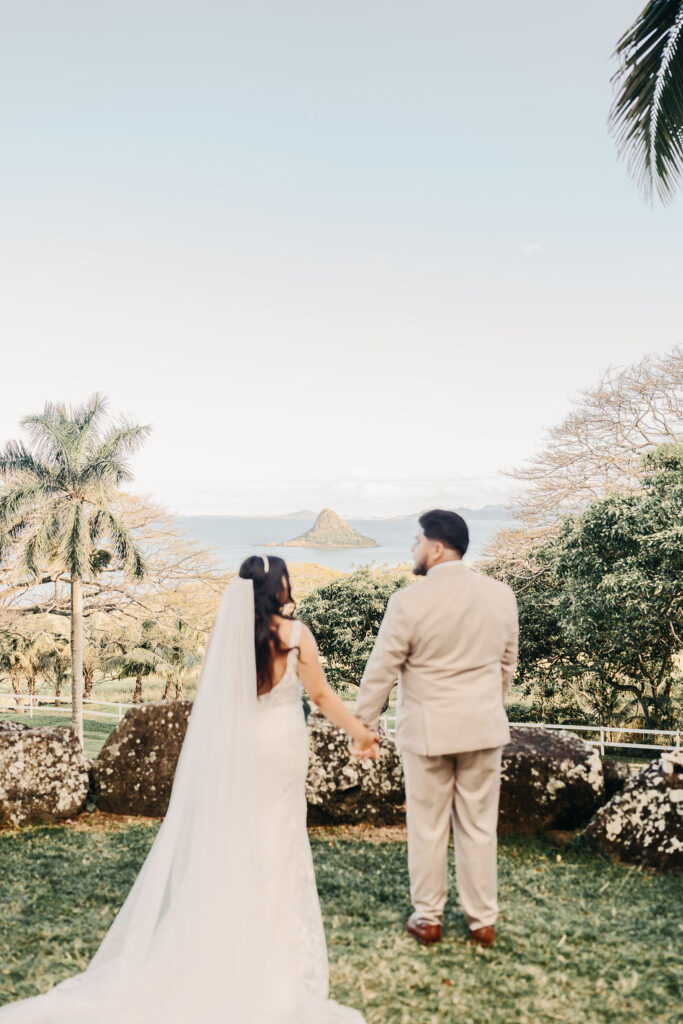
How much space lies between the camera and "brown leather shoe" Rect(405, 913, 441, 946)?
→ 434 centimetres

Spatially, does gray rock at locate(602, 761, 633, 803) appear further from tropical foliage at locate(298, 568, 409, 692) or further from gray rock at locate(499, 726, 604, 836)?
tropical foliage at locate(298, 568, 409, 692)

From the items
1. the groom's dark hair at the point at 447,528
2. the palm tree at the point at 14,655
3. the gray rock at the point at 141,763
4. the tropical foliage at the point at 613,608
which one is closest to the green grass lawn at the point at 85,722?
the palm tree at the point at 14,655

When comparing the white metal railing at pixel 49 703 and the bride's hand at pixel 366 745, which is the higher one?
the bride's hand at pixel 366 745

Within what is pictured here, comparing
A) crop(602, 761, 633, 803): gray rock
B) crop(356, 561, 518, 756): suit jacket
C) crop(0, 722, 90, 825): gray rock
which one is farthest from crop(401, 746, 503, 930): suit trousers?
crop(0, 722, 90, 825): gray rock

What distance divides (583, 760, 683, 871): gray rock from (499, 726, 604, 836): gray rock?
1.44 feet

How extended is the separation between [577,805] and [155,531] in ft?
101

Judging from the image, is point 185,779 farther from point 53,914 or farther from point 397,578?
point 397,578

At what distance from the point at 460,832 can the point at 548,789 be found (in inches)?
80.5

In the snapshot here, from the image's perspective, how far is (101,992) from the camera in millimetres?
3604

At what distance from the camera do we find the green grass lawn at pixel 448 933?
375 cm

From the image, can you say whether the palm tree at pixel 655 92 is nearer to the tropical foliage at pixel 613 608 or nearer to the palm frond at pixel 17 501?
the tropical foliage at pixel 613 608

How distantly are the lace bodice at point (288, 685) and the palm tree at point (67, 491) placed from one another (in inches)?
952

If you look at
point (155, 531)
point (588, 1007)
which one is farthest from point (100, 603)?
point (588, 1007)

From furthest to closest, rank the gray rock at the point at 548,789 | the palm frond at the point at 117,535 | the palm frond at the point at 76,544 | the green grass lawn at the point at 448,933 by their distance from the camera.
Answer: the palm frond at the point at 117,535 → the palm frond at the point at 76,544 → the gray rock at the point at 548,789 → the green grass lawn at the point at 448,933
